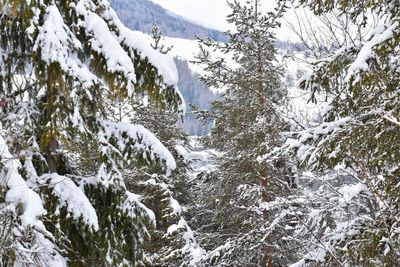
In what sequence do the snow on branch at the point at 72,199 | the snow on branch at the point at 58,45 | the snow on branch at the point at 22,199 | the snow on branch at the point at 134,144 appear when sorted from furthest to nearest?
the snow on branch at the point at 134,144
the snow on branch at the point at 72,199
the snow on branch at the point at 58,45
the snow on branch at the point at 22,199

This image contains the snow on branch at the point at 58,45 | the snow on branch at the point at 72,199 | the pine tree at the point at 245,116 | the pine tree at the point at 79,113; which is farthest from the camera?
the pine tree at the point at 245,116

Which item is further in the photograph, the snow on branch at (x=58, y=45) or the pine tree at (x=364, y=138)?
the pine tree at (x=364, y=138)

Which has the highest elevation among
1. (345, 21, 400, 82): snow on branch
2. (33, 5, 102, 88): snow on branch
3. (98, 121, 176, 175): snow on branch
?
(33, 5, 102, 88): snow on branch

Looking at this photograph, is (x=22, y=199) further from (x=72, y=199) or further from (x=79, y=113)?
(x=79, y=113)

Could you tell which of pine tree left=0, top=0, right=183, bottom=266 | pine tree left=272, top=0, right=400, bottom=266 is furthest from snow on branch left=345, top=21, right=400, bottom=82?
pine tree left=0, top=0, right=183, bottom=266

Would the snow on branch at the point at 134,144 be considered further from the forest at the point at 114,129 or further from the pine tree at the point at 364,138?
the pine tree at the point at 364,138

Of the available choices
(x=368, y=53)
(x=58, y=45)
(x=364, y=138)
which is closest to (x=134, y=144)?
(x=58, y=45)

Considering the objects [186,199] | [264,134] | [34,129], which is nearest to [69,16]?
[34,129]

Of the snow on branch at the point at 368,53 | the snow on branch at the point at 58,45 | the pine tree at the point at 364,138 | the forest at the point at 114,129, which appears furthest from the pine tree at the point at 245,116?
the snow on branch at the point at 58,45

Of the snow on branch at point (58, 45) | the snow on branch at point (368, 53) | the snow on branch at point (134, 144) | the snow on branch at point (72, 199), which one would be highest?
the snow on branch at point (58, 45)

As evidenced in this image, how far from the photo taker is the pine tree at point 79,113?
15.5 ft

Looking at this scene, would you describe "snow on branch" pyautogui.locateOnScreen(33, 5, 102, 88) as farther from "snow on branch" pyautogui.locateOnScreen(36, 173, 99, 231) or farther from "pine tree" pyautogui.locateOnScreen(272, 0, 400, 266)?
"pine tree" pyautogui.locateOnScreen(272, 0, 400, 266)

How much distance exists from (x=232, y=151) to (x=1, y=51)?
30.3 feet

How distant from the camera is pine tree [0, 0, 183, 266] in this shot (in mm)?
4711
